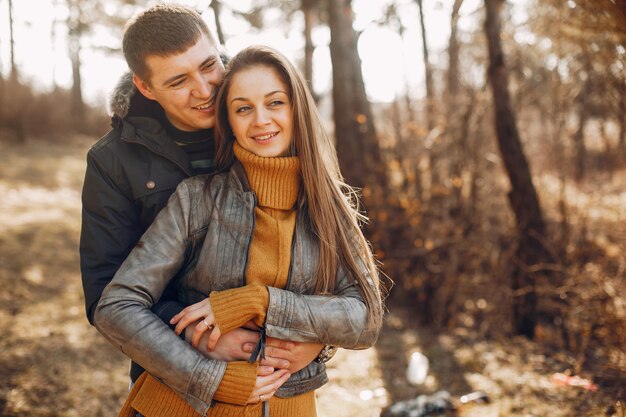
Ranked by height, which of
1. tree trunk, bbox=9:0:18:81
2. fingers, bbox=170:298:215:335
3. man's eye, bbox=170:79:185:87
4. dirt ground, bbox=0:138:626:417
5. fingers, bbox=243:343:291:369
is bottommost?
dirt ground, bbox=0:138:626:417

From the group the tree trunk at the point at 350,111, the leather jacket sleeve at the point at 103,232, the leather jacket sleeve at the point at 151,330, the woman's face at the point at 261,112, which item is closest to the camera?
the leather jacket sleeve at the point at 151,330

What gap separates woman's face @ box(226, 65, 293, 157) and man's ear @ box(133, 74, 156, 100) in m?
0.45

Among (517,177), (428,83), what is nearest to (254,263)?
Answer: (517,177)

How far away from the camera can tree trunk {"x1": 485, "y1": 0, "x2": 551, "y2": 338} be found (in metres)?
5.13

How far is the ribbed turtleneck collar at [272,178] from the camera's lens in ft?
7.14

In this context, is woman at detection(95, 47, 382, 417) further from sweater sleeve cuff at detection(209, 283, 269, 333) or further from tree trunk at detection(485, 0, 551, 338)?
tree trunk at detection(485, 0, 551, 338)

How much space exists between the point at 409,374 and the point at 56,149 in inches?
599

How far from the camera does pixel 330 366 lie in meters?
4.92

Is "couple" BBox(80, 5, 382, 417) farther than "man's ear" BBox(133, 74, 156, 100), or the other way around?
"man's ear" BBox(133, 74, 156, 100)

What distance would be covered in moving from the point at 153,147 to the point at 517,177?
13.0 ft

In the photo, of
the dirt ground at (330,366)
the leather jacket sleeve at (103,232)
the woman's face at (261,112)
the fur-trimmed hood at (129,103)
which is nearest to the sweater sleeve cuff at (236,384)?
the leather jacket sleeve at (103,232)

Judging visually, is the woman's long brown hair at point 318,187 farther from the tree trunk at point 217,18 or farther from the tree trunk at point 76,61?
the tree trunk at point 76,61

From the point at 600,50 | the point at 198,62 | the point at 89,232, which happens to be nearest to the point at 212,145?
the point at 198,62

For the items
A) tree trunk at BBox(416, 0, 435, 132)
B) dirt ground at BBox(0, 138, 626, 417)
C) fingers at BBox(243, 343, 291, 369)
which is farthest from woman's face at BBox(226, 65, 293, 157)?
tree trunk at BBox(416, 0, 435, 132)
